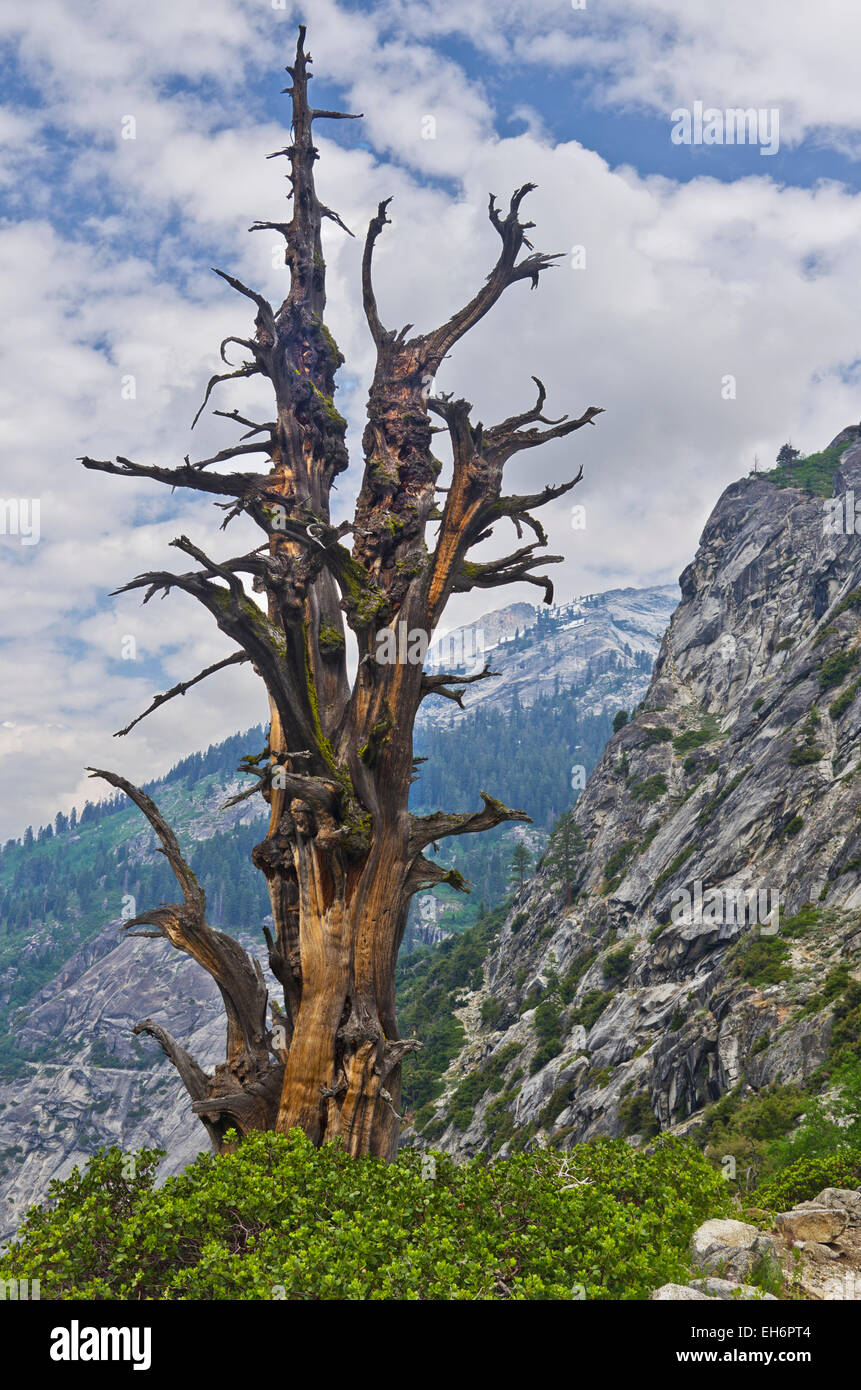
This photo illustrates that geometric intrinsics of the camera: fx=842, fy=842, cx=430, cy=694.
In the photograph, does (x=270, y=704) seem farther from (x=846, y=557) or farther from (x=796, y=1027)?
(x=846, y=557)

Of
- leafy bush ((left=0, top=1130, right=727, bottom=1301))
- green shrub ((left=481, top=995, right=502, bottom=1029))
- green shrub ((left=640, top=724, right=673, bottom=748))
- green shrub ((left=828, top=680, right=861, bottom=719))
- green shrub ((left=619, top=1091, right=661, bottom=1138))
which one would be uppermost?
green shrub ((left=640, top=724, right=673, bottom=748))

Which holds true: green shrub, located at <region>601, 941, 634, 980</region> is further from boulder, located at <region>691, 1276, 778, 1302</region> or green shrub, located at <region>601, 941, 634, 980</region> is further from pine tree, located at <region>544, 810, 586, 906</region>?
boulder, located at <region>691, 1276, 778, 1302</region>

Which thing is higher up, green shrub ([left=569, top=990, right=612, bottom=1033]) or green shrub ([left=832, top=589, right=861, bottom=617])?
green shrub ([left=832, top=589, right=861, bottom=617])

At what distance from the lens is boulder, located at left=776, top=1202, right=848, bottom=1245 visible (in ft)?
26.4

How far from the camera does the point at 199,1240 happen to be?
234 inches

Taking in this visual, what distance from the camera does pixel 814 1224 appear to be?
8273 mm

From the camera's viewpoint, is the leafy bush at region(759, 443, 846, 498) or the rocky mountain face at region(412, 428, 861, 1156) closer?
the rocky mountain face at region(412, 428, 861, 1156)

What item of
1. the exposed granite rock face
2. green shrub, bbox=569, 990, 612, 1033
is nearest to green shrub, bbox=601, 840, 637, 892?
green shrub, bbox=569, 990, 612, 1033

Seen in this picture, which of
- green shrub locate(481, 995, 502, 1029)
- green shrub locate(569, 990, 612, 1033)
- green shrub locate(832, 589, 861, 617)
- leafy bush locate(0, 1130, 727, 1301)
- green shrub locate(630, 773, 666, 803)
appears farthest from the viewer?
green shrub locate(481, 995, 502, 1029)

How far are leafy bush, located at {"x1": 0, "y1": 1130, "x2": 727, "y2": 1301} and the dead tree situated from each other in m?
1.70

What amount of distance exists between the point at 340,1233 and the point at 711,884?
155ft

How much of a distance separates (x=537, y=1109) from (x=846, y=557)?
42.8 metres

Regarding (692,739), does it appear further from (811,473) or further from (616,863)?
(811,473)

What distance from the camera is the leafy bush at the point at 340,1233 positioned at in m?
5.10
